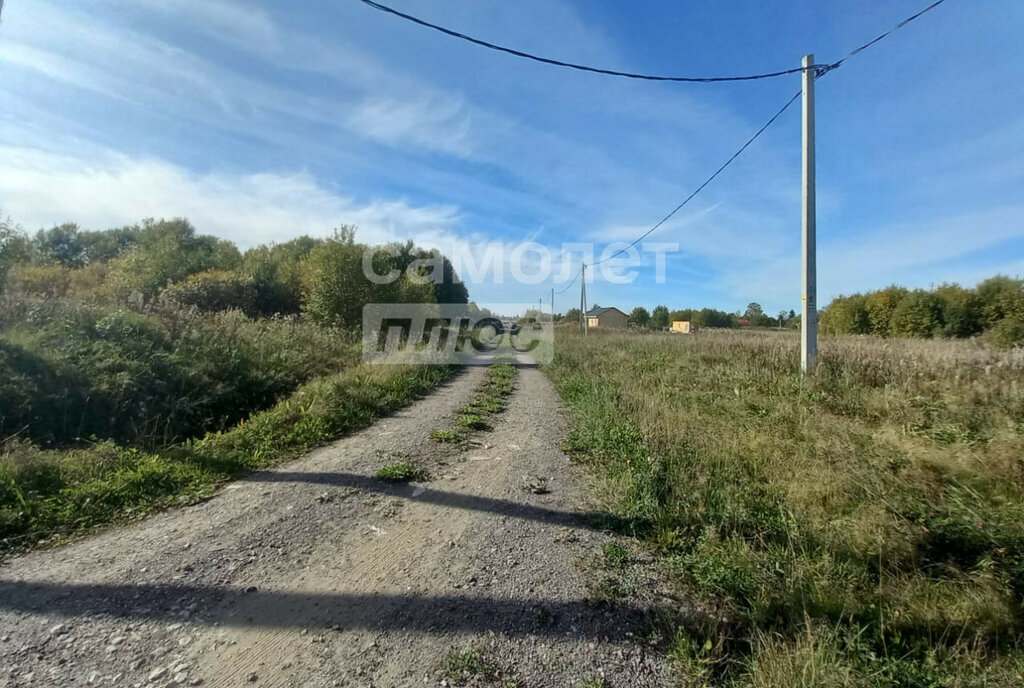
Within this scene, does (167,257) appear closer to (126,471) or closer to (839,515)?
(126,471)

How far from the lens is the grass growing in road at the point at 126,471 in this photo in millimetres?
3479

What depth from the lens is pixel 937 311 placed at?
20.8 metres

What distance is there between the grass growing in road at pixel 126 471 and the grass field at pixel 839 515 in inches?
146

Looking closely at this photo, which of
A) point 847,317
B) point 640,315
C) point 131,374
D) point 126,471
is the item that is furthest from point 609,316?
point 126,471

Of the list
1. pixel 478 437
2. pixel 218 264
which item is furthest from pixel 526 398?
pixel 218 264

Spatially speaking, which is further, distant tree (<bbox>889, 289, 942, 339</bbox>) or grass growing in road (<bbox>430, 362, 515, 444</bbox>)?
distant tree (<bbox>889, 289, 942, 339</bbox>)

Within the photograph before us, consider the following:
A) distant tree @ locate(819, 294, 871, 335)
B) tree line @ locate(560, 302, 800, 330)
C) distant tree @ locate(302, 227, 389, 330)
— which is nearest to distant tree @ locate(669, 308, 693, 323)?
tree line @ locate(560, 302, 800, 330)

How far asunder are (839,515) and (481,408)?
18.7 ft

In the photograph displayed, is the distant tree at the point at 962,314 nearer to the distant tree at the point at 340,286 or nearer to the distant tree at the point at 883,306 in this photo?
the distant tree at the point at 883,306

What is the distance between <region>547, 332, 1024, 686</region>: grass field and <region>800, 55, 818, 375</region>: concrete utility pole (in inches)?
19.2

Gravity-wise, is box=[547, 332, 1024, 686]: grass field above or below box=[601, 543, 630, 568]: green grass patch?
above

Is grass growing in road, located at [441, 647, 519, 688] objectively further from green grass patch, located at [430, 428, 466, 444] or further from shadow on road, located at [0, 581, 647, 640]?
green grass patch, located at [430, 428, 466, 444]

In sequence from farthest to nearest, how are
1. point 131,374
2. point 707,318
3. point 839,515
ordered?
1. point 707,318
2. point 131,374
3. point 839,515

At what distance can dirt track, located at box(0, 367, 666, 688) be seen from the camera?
2035 millimetres
